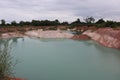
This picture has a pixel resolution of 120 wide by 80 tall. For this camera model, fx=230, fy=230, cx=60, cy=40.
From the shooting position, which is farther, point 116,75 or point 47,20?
point 47,20

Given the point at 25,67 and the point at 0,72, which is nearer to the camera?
the point at 0,72

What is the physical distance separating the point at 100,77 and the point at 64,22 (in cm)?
7082

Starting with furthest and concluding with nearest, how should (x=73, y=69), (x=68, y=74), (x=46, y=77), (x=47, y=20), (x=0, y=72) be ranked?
(x=47, y=20) < (x=73, y=69) < (x=68, y=74) < (x=46, y=77) < (x=0, y=72)

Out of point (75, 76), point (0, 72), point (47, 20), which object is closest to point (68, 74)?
point (75, 76)

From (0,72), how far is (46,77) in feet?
11.2

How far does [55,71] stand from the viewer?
12.8m

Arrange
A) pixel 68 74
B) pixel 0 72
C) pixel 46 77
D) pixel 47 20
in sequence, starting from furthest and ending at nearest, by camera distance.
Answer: pixel 47 20 < pixel 68 74 < pixel 46 77 < pixel 0 72

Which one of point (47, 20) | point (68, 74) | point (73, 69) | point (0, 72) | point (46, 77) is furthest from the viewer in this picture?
point (47, 20)

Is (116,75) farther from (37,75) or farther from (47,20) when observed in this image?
(47,20)

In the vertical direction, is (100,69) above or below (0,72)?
A: below

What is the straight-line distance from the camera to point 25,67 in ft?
46.1

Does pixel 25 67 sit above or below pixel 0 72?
below

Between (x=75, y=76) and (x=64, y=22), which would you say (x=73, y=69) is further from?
(x=64, y=22)

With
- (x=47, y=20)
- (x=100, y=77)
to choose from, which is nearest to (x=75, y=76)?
(x=100, y=77)
